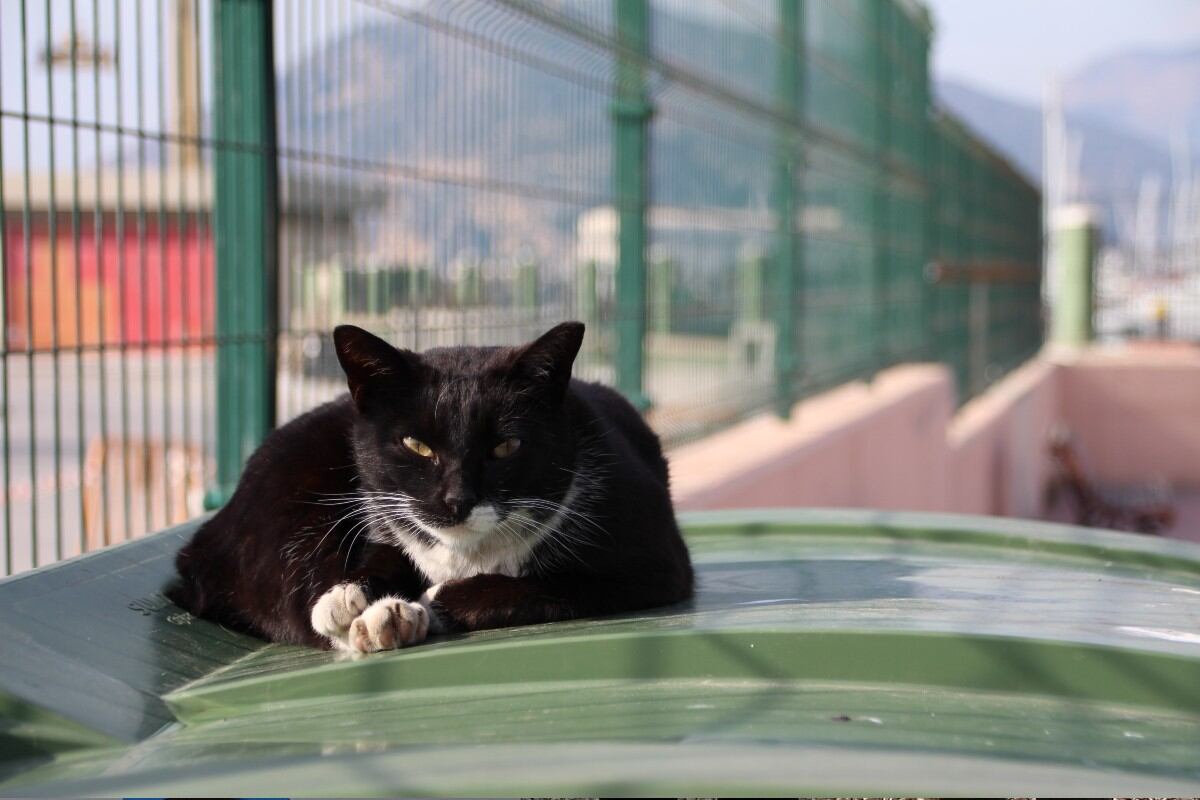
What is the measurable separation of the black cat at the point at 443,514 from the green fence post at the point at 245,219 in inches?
52.1

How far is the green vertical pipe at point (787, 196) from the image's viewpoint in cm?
831

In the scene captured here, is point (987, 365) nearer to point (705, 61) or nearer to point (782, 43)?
point (782, 43)

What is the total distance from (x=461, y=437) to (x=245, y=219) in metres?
1.79

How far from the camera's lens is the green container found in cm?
154

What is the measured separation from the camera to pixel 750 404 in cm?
805

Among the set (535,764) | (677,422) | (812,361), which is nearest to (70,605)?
(535,764)

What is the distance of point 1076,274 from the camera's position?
22344 millimetres

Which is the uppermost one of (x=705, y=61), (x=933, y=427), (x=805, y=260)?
(x=705, y=61)

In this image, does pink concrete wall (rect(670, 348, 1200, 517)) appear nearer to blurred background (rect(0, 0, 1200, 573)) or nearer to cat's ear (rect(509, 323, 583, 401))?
blurred background (rect(0, 0, 1200, 573))

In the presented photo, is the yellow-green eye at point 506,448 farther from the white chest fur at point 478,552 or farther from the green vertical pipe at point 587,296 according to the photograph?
the green vertical pipe at point 587,296

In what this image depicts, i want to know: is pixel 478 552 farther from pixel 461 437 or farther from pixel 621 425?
pixel 621 425

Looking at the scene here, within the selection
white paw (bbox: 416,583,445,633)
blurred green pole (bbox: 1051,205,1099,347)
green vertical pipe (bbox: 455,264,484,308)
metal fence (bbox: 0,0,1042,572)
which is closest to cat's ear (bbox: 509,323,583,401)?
white paw (bbox: 416,583,445,633)

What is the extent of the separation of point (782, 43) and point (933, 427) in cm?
437

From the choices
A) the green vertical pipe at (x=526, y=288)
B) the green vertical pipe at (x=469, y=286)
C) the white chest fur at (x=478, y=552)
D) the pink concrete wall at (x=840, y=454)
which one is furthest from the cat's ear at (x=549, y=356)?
the green vertical pipe at (x=526, y=288)
